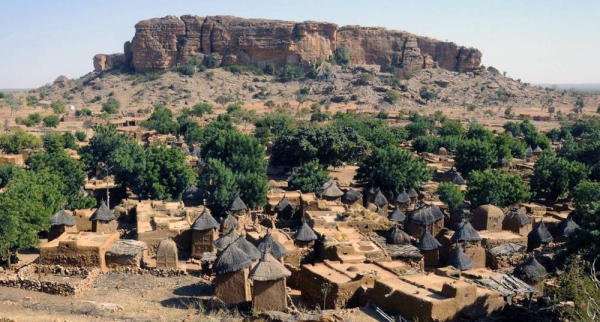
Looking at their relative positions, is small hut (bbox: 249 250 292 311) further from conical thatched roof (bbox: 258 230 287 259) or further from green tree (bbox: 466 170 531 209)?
green tree (bbox: 466 170 531 209)

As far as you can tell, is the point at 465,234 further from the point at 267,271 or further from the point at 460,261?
the point at 267,271

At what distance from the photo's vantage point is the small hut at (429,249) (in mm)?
22016

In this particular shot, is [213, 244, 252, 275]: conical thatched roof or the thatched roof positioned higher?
[213, 244, 252, 275]: conical thatched roof

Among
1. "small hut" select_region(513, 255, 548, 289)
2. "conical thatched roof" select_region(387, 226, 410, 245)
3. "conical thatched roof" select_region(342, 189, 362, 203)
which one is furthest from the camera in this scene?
"conical thatched roof" select_region(342, 189, 362, 203)

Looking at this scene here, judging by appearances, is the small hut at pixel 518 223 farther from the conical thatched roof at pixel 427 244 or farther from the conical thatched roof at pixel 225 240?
the conical thatched roof at pixel 225 240

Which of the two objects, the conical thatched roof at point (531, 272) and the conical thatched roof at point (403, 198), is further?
the conical thatched roof at point (403, 198)

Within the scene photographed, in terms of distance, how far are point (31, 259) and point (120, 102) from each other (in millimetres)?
73702

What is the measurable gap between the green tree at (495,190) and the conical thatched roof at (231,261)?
54.2 feet

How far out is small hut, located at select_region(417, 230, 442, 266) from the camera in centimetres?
2202

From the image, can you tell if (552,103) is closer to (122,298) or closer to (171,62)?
(171,62)

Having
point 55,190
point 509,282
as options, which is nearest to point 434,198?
point 509,282

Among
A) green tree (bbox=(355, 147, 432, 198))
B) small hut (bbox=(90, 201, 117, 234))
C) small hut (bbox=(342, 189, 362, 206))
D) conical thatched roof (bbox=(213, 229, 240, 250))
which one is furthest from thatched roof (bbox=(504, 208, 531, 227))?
small hut (bbox=(90, 201, 117, 234))

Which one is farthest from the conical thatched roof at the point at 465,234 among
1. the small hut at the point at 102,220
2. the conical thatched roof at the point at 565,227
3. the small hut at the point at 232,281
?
the small hut at the point at 102,220

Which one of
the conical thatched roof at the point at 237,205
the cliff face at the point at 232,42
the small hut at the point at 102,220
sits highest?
the cliff face at the point at 232,42
